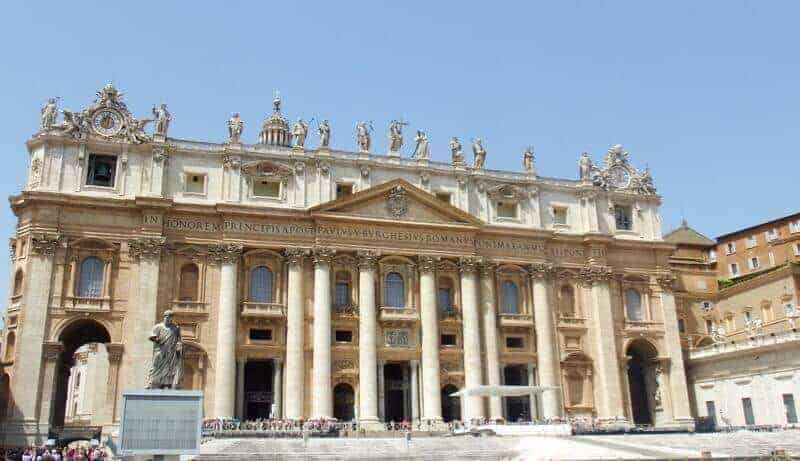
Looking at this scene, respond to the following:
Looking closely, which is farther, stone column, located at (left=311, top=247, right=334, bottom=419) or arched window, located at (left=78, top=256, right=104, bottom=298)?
stone column, located at (left=311, top=247, right=334, bottom=419)

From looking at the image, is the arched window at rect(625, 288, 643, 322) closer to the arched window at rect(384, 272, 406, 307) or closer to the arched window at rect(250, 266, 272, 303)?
the arched window at rect(384, 272, 406, 307)

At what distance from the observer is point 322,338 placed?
46.4 m

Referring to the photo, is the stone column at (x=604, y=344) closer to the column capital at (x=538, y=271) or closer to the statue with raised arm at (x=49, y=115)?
the column capital at (x=538, y=271)

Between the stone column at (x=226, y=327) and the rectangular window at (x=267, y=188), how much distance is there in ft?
14.2

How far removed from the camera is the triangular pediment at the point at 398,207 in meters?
49.2

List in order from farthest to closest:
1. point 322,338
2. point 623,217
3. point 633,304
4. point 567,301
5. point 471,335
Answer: point 623,217 → point 633,304 → point 567,301 → point 471,335 → point 322,338

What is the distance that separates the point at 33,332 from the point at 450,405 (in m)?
25.6

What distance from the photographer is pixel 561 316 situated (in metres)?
53.5

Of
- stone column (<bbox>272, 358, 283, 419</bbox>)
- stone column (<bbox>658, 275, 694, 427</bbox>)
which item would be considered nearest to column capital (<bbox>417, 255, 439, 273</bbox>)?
stone column (<bbox>272, 358, 283, 419</bbox>)

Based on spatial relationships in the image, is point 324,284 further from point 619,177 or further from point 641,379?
point 641,379

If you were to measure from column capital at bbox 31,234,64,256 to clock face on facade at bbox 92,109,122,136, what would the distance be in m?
7.52

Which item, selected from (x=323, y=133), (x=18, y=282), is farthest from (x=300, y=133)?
(x=18, y=282)

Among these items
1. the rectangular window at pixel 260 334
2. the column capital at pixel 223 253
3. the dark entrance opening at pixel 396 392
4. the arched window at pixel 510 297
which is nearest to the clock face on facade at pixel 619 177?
the arched window at pixel 510 297

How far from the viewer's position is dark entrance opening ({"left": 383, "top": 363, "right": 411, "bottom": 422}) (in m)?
50.0
